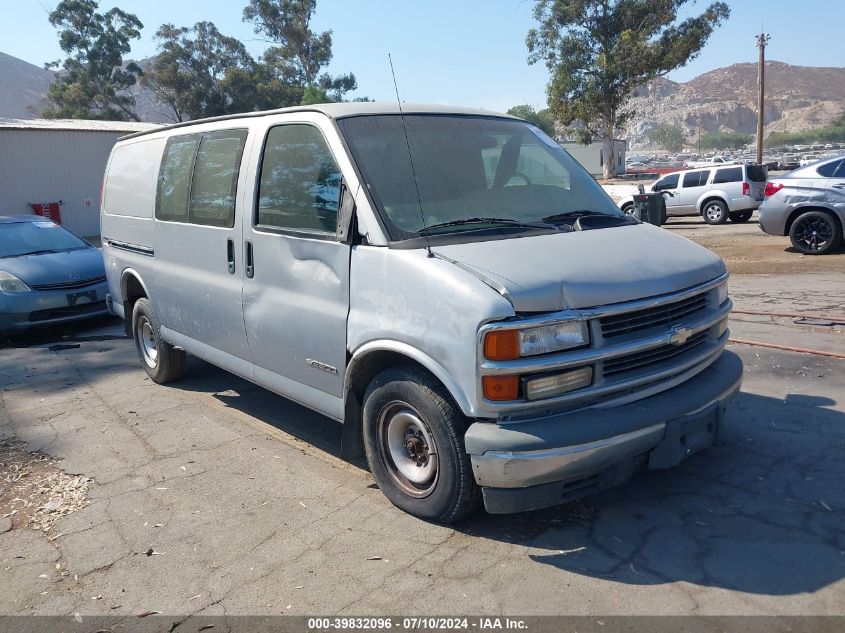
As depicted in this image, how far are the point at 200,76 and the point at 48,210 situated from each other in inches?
1328

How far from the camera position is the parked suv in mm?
20062

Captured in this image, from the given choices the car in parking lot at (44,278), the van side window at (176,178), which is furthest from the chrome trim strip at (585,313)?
the car in parking lot at (44,278)

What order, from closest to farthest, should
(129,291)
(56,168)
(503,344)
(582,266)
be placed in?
(503,344), (582,266), (129,291), (56,168)

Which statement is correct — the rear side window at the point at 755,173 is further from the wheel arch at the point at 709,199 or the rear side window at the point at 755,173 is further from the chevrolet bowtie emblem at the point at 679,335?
the chevrolet bowtie emblem at the point at 679,335

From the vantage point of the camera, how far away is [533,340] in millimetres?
3141

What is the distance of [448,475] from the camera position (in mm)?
3420

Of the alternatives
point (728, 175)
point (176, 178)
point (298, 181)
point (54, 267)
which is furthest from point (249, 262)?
point (728, 175)

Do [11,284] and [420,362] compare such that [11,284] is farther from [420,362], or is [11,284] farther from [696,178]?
[696,178]

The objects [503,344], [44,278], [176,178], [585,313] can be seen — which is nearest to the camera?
[503,344]

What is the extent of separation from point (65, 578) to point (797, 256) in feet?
40.6

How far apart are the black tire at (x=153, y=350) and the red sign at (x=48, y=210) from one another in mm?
18491

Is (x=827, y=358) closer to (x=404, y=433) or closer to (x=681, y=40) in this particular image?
(x=404, y=433)

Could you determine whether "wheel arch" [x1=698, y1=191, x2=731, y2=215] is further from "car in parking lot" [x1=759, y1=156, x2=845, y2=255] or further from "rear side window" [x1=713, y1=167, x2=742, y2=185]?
"car in parking lot" [x1=759, y1=156, x2=845, y2=255]

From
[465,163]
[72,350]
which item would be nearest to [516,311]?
[465,163]
